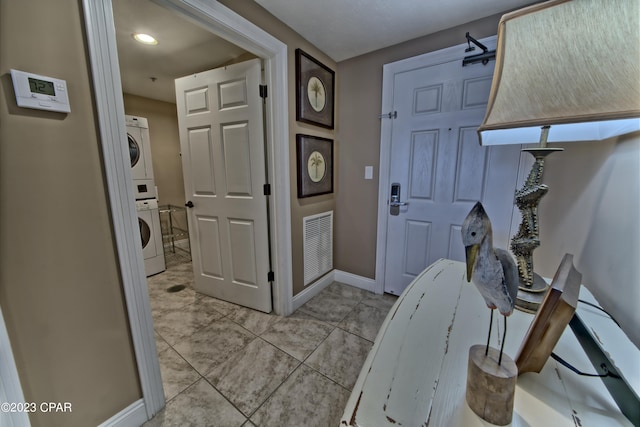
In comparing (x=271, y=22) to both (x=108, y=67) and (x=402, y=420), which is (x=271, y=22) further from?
(x=402, y=420)

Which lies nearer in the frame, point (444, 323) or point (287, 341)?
point (444, 323)

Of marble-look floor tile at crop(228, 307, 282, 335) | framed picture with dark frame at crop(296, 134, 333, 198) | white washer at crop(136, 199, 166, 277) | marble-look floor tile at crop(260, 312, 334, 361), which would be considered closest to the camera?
marble-look floor tile at crop(260, 312, 334, 361)

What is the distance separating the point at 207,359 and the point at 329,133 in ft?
6.96

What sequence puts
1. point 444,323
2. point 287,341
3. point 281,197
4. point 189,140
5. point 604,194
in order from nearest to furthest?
point 444,323 → point 604,194 → point 287,341 → point 281,197 → point 189,140

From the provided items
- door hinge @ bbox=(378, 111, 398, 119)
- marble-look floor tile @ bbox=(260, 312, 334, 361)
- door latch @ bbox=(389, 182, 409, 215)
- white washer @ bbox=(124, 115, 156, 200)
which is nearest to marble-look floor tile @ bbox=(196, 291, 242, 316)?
marble-look floor tile @ bbox=(260, 312, 334, 361)

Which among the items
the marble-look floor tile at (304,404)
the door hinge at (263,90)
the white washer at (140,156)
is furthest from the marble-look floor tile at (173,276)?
the door hinge at (263,90)

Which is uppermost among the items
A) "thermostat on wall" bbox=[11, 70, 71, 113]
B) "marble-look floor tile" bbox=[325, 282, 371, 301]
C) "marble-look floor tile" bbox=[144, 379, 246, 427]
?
"thermostat on wall" bbox=[11, 70, 71, 113]

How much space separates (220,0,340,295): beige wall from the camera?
5.11 feet

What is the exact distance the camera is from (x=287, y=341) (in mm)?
1752

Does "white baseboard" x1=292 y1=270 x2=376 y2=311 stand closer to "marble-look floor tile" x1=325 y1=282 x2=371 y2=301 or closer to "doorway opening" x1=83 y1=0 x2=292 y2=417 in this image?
"marble-look floor tile" x1=325 y1=282 x2=371 y2=301

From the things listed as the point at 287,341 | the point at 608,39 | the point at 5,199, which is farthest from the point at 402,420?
the point at 287,341

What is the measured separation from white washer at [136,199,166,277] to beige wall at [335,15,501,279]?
2.29 meters

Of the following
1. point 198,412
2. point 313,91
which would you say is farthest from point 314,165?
point 198,412

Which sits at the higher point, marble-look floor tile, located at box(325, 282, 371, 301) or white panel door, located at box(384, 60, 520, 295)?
white panel door, located at box(384, 60, 520, 295)
